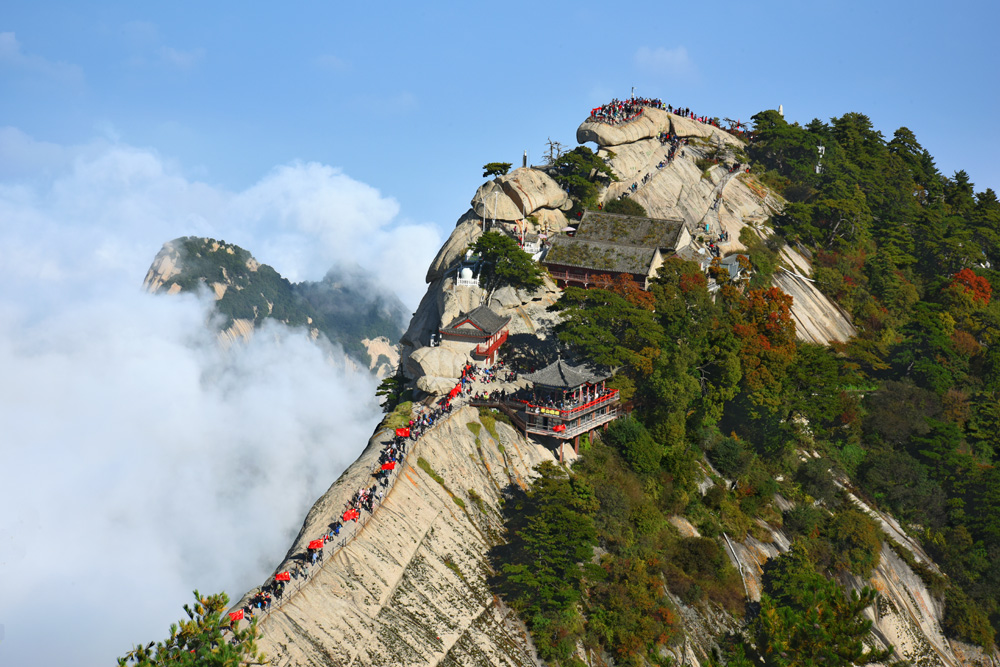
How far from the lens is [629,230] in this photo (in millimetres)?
80000

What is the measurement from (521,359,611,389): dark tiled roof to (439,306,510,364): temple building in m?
6.21

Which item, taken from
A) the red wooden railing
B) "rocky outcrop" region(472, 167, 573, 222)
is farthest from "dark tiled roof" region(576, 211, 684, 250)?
the red wooden railing

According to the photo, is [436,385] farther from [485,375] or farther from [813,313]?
[813,313]

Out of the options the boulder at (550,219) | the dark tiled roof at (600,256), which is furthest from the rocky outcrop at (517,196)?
the dark tiled roof at (600,256)

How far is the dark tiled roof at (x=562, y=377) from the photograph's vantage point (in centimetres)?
5703

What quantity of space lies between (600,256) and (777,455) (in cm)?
2256

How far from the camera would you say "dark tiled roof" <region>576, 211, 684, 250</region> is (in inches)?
3063

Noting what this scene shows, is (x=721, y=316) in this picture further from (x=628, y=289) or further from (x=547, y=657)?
(x=547, y=657)

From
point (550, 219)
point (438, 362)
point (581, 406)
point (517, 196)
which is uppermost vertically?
point (517, 196)

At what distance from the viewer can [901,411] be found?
76.9 metres

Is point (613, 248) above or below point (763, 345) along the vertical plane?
above

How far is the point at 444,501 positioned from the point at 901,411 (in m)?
47.9

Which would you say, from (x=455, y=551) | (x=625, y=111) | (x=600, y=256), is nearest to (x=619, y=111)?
(x=625, y=111)

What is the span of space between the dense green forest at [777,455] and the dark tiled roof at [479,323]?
17.8ft
